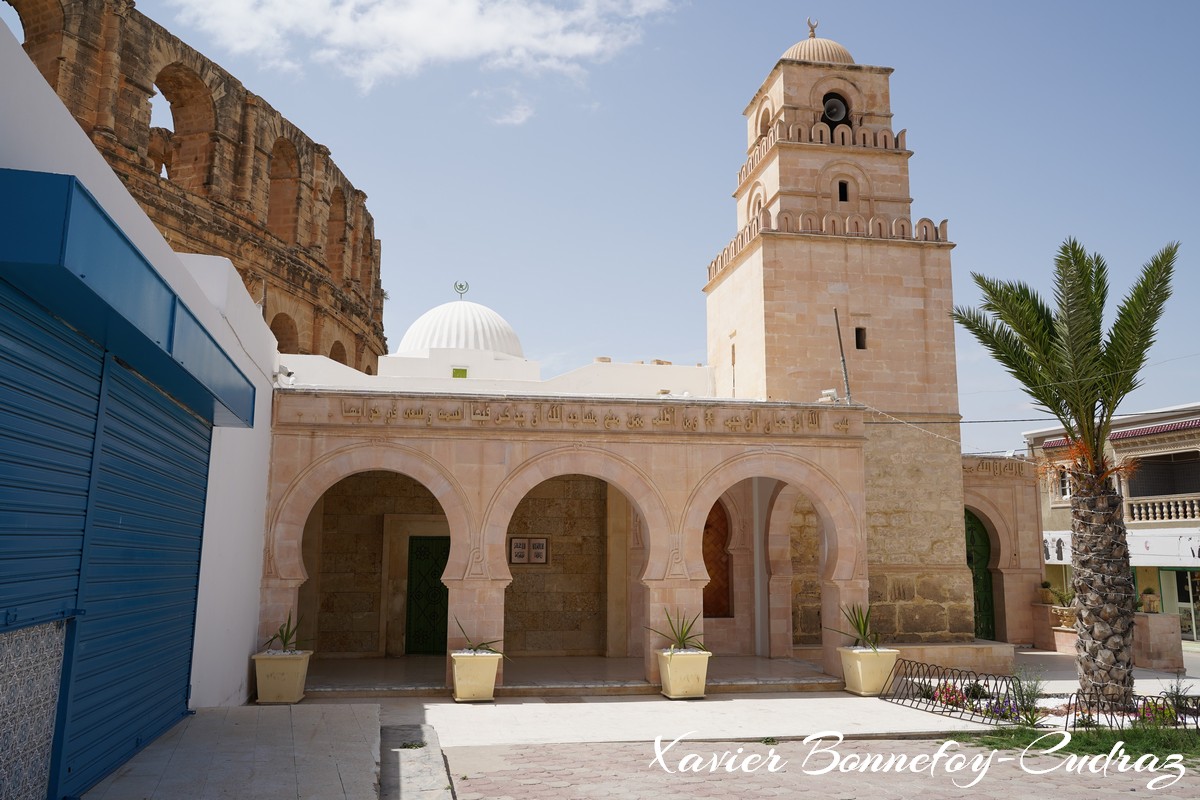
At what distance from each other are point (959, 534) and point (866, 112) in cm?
823

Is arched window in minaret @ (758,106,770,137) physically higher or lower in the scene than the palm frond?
higher

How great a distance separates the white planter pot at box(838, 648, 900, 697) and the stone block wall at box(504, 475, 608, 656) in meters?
4.70

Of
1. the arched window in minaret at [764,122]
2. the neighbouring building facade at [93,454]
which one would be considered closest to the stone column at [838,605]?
A: the neighbouring building facade at [93,454]

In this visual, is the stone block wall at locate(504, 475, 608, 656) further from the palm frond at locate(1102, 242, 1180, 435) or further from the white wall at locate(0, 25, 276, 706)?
the palm frond at locate(1102, 242, 1180, 435)

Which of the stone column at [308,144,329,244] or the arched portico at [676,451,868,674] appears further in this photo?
the stone column at [308,144,329,244]

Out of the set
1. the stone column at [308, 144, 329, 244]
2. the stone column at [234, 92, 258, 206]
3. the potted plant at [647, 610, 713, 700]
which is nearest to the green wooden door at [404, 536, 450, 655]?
the potted plant at [647, 610, 713, 700]

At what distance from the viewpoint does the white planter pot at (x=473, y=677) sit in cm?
1163

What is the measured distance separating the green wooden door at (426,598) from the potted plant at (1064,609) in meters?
12.2

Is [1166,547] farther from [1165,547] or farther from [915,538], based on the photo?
[915,538]

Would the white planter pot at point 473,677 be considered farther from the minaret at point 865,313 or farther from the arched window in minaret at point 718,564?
the minaret at point 865,313

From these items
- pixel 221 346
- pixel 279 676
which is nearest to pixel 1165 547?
pixel 279 676

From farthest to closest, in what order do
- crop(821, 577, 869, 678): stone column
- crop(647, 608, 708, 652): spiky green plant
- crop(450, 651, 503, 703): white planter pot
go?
crop(821, 577, 869, 678): stone column < crop(647, 608, 708, 652): spiky green plant < crop(450, 651, 503, 703): white planter pot

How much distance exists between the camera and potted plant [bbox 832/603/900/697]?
12500mm

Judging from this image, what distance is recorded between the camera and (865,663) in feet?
41.0
